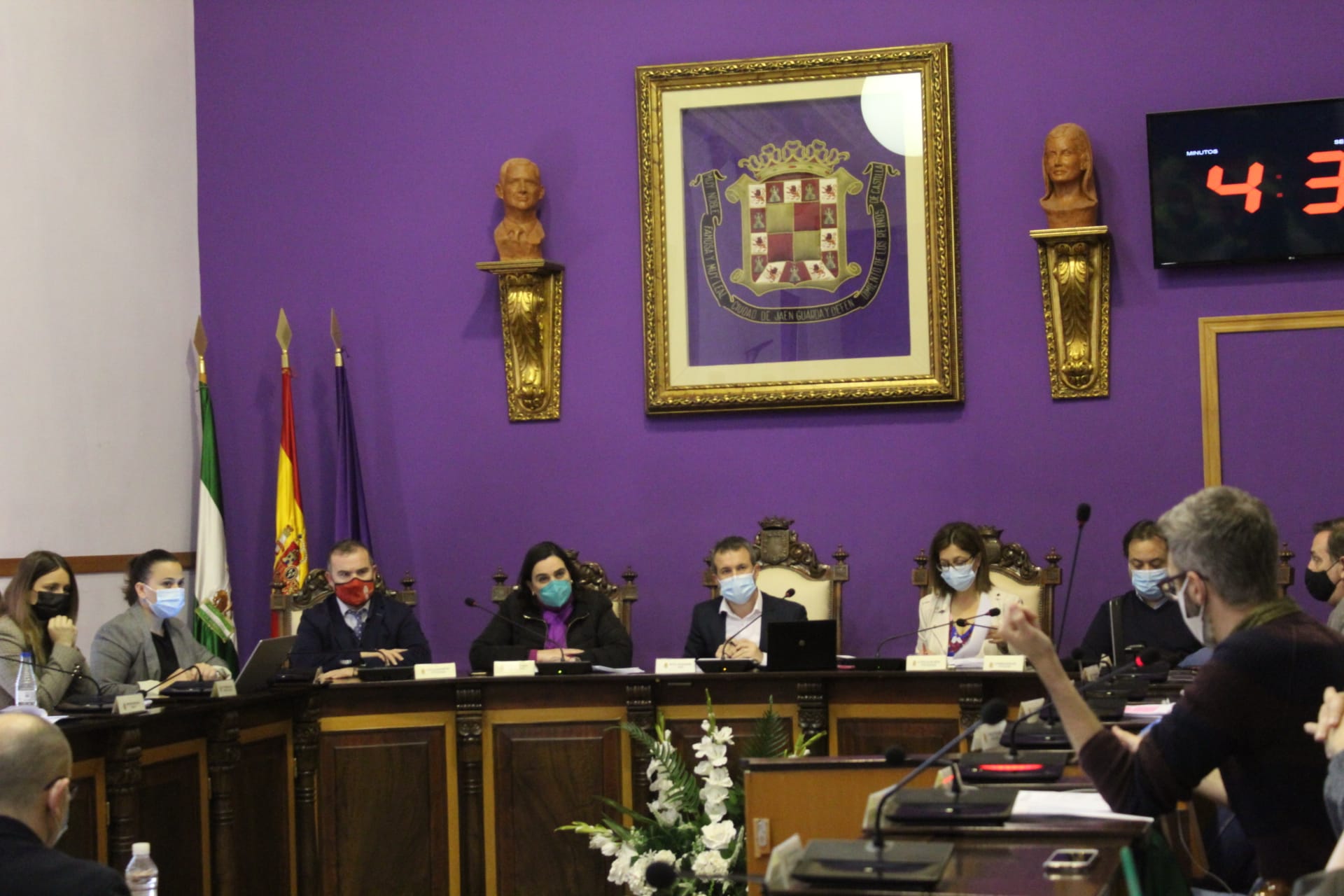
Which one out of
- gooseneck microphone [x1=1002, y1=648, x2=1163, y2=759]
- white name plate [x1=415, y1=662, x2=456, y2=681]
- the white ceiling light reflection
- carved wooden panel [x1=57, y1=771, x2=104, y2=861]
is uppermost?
the white ceiling light reflection

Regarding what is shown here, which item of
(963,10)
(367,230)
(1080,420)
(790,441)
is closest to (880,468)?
(790,441)

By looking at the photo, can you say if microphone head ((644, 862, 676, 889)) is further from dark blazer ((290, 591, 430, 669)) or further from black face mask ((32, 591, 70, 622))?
dark blazer ((290, 591, 430, 669))

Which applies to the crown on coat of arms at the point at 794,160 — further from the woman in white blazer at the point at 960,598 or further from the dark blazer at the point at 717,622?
the dark blazer at the point at 717,622

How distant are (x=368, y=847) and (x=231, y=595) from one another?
6.95ft

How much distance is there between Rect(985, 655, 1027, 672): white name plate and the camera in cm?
476

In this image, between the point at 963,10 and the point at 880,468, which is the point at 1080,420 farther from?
the point at 963,10

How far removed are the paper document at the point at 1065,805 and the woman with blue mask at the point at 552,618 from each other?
311 cm

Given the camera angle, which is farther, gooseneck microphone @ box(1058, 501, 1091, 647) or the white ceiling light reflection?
the white ceiling light reflection

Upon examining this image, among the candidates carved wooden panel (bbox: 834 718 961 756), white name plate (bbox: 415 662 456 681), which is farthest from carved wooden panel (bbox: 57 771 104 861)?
carved wooden panel (bbox: 834 718 961 756)

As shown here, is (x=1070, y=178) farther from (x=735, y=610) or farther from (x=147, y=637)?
(x=147, y=637)

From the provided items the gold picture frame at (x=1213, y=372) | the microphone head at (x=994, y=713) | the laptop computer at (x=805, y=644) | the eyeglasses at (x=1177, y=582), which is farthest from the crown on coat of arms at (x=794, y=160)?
the microphone head at (x=994, y=713)

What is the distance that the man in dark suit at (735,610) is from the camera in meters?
5.66

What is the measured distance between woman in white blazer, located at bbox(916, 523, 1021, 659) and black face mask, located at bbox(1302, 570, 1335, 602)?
1.05m

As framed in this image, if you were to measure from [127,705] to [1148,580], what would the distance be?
335 cm
